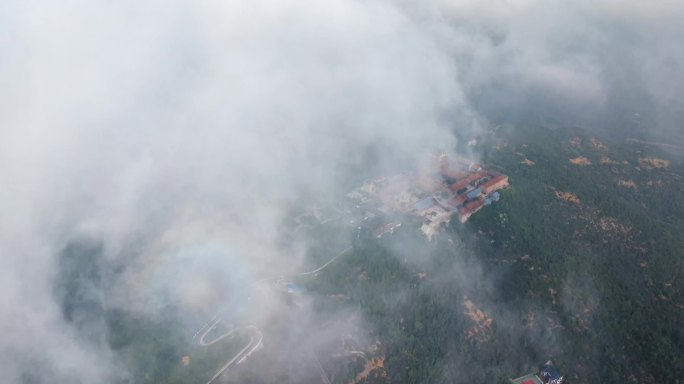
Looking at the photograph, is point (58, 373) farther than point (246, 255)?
No

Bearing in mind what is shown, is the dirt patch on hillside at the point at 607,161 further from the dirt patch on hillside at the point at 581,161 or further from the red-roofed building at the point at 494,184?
the red-roofed building at the point at 494,184

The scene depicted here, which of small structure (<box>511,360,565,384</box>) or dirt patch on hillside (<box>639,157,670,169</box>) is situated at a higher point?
small structure (<box>511,360,565,384</box>)

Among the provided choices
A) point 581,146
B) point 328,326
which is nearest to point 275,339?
point 328,326

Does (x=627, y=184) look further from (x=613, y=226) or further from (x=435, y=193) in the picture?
(x=435, y=193)

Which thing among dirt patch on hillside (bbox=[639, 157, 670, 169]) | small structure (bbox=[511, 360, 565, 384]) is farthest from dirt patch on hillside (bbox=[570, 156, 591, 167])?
small structure (bbox=[511, 360, 565, 384])

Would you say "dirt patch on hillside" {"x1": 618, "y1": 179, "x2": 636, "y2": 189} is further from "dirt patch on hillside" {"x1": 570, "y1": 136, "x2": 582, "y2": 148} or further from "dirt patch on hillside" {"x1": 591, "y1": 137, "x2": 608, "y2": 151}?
"dirt patch on hillside" {"x1": 570, "y1": 136, "x2": 582, "y2": 148}

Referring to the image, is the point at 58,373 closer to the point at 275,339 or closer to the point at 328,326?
the point at 275,339
